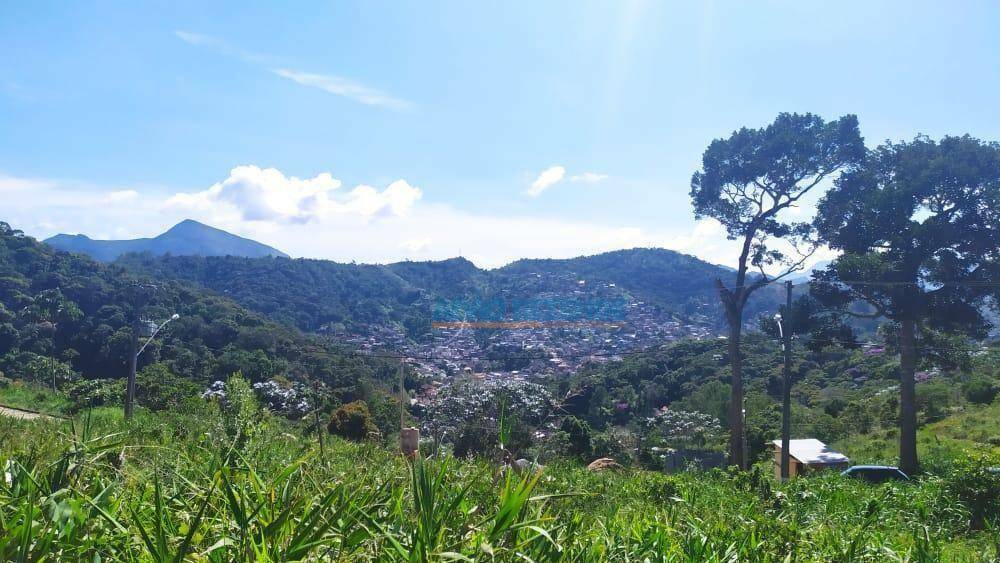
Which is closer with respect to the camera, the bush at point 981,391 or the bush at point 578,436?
the bush at point 578,436

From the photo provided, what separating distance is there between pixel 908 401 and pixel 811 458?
268cm

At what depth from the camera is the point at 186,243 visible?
102 m

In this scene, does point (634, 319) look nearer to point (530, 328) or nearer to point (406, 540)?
point (530, 328)

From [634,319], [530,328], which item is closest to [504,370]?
[530,328]

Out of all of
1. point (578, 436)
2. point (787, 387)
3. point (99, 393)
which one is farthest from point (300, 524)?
point (99, 393)

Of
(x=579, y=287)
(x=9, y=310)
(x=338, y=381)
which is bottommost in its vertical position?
(x=338, y=381)

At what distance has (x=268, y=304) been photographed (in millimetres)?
43969

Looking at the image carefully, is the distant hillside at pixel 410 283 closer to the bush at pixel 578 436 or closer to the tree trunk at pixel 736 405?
the bush at pixel 578 436

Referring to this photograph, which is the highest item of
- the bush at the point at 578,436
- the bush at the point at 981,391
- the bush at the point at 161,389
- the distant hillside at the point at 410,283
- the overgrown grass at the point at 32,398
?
the distant hillside at the point at 410,283

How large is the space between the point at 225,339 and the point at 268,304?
46.8ft

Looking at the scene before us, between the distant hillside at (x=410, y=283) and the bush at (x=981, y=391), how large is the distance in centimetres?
1178

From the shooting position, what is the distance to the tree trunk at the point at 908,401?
15.4 m

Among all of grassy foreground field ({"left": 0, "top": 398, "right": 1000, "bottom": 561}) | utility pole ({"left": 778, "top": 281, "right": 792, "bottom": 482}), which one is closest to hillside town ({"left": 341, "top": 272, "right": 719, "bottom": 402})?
utility pole ({"left": 778, "top": 281, "right": 792, "bottom": 482})

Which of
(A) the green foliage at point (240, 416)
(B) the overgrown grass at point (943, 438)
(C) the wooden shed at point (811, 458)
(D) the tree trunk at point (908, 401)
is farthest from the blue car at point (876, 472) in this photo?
(A) the green foliage at point (240, 416)
